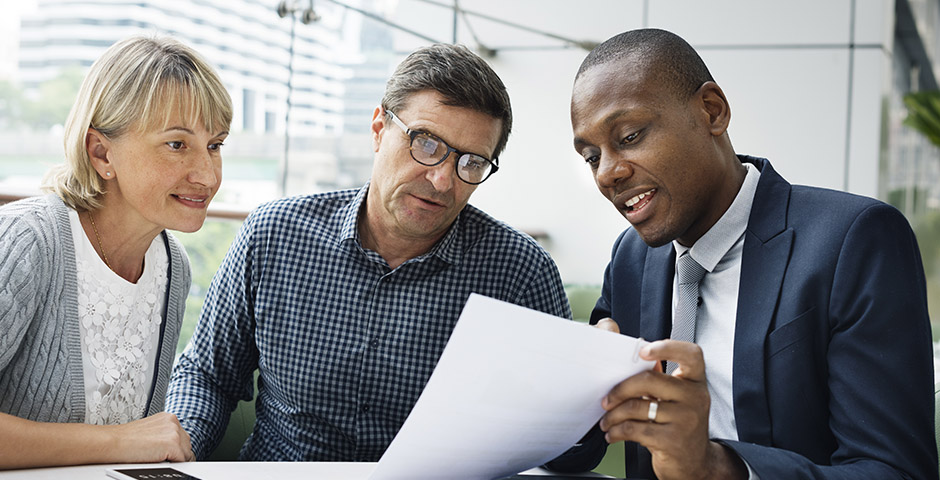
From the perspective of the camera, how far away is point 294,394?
5.33ft

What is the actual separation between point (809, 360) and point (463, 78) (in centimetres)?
78

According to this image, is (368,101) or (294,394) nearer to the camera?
(294,394)

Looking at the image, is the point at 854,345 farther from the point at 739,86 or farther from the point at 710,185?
the point at 739,86

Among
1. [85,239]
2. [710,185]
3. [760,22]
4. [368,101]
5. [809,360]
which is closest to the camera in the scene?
[809,360]

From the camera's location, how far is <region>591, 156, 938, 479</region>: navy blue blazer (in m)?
1.10

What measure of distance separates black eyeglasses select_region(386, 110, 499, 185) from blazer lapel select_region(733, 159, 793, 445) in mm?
501

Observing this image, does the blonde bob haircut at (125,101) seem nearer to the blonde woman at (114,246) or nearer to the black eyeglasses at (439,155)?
the blonde woman at (114,246)

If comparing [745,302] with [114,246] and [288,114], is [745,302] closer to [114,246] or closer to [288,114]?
[114,246]

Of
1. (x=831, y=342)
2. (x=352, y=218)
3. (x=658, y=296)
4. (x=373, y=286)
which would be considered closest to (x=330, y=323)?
(x=373, y=286)

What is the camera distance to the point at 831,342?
118 cm

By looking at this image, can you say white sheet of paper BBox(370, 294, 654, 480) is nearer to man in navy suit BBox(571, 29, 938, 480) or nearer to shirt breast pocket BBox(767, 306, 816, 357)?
man in navy suit BBox(571, 29, 938, 480)

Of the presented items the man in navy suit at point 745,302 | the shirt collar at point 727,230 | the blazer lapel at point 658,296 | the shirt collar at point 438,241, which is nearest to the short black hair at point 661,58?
the man in navy suit at point 745,302

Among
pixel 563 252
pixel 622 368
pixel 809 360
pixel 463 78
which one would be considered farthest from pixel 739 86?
pixel 622 368

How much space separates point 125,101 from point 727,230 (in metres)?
1.00
